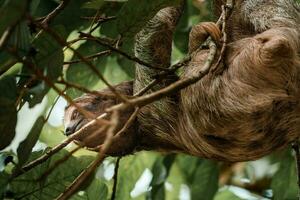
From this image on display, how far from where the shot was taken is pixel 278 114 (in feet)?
10.2

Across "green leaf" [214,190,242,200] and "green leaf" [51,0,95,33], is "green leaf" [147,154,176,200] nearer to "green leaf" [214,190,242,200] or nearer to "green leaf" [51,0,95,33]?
"green leaf" [214,190,242,200]

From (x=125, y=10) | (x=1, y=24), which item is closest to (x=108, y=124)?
(x=1, y=24)

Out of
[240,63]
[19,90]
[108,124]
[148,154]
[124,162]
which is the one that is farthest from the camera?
[148,154]

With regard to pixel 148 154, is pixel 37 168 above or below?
above

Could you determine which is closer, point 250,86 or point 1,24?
point 1,24

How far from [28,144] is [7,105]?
277mm

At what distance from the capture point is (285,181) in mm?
4492

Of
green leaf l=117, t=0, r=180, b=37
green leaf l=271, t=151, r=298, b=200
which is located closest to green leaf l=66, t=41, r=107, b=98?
green leaf l=117, t=0, r=180, b=37

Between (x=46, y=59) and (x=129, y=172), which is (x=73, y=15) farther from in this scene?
(x=46, y=59)

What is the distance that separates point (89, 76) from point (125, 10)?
5.01ft

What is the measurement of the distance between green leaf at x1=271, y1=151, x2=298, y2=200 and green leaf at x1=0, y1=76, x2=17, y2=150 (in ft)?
8.30

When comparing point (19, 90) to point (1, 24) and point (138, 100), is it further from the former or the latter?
point (138, 100)

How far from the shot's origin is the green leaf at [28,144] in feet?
8.41

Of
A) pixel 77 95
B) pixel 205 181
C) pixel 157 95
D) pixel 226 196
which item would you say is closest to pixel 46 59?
pixel 157 95
